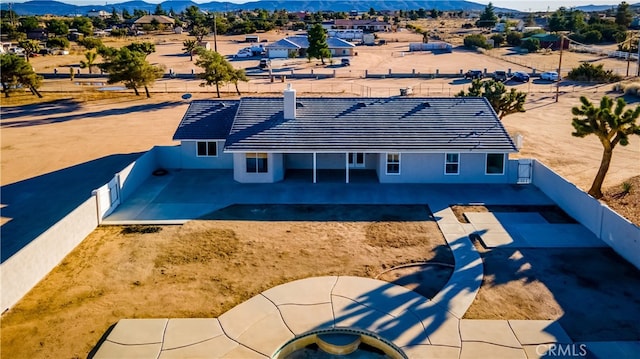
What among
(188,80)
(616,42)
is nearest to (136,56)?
(188,80)

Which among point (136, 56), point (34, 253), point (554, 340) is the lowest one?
point (554, 340)

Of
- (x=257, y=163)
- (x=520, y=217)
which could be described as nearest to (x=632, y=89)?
(x=520, y=217)

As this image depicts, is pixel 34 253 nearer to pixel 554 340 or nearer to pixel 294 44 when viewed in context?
pixel 554 340

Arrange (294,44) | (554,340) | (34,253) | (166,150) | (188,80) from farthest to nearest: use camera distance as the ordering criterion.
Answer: (294,44)
(188,80)
(166,150)
(34,253)
(554,340)

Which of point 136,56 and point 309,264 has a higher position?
point 136,56

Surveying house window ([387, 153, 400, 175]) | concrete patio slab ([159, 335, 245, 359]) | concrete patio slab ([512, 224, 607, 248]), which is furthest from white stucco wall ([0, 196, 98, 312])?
concrete patio slab ([512, 224, 607, 248])

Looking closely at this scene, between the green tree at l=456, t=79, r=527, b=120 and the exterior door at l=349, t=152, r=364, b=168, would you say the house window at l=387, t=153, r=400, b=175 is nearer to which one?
the exterior door at l=349, t=152, r=364, b=168

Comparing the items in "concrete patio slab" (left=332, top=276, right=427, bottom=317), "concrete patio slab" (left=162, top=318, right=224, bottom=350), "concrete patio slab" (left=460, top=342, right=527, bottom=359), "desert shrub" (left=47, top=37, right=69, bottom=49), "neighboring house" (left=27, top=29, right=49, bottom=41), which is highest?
"neighboring house" (left=27, top=29, right=49, bottom=41)
